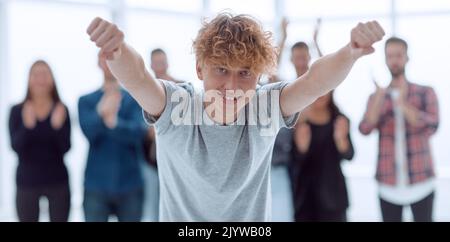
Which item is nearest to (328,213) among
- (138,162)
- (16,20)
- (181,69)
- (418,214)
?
Result: (418,214)

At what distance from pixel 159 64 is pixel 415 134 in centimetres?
100

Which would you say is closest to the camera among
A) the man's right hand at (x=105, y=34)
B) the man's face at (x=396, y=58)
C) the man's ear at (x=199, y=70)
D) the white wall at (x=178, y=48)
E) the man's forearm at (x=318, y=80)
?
the man's right hand at (x=105, y=34)

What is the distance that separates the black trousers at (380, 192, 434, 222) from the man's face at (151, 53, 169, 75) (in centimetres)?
97

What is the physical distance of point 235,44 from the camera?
802 mm

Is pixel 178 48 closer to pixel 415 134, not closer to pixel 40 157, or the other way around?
pixel 40 157

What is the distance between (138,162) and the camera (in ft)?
6.39

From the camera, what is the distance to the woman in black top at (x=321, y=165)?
72.5 inches

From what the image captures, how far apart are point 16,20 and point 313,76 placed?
2.41 meters

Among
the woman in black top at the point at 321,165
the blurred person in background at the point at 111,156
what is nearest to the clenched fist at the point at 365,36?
the woman in black top at the point at 321,165

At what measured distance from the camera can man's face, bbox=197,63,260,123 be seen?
800 millimetres

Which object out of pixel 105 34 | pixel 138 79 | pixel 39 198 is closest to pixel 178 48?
pixel 39 198

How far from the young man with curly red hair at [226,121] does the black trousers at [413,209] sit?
1.18 m

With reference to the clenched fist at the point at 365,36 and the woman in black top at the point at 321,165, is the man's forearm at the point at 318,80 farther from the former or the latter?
the woman in black top at the point at 321,165

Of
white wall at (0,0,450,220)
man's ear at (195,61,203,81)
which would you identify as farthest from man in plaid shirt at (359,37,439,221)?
man's ear at (195,61,203,81)
